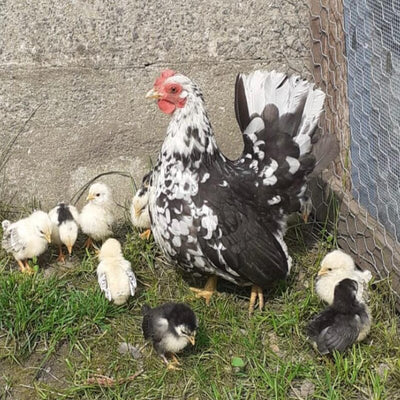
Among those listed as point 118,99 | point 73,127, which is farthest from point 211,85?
point 73,127

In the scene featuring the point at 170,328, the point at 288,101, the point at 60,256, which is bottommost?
the point at 60,256

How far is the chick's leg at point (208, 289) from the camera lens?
12.1ft

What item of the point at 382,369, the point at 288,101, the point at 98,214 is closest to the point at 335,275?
the point at 382,369

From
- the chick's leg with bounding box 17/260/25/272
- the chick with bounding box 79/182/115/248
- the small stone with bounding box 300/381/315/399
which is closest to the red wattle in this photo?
the chick with bounding box 79/182/115/248

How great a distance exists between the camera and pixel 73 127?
3.99m

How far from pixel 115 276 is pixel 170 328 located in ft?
1.60

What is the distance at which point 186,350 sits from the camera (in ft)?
10.9

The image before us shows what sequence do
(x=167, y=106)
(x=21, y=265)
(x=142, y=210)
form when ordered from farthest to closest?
1. (x=142, y=210)
2. (x=21, y=265)
3. (x=167, y=106)

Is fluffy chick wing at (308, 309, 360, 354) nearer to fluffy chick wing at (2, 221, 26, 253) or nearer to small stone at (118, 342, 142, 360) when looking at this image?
small stone at (118, 342, 142, 360)

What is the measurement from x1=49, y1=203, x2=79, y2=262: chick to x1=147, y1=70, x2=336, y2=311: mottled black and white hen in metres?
0.47

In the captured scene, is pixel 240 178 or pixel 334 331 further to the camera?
pixel 240 178

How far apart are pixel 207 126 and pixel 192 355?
42.7 inches

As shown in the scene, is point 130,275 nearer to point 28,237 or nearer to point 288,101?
point 28,237

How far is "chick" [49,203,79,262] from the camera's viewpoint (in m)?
3.79
